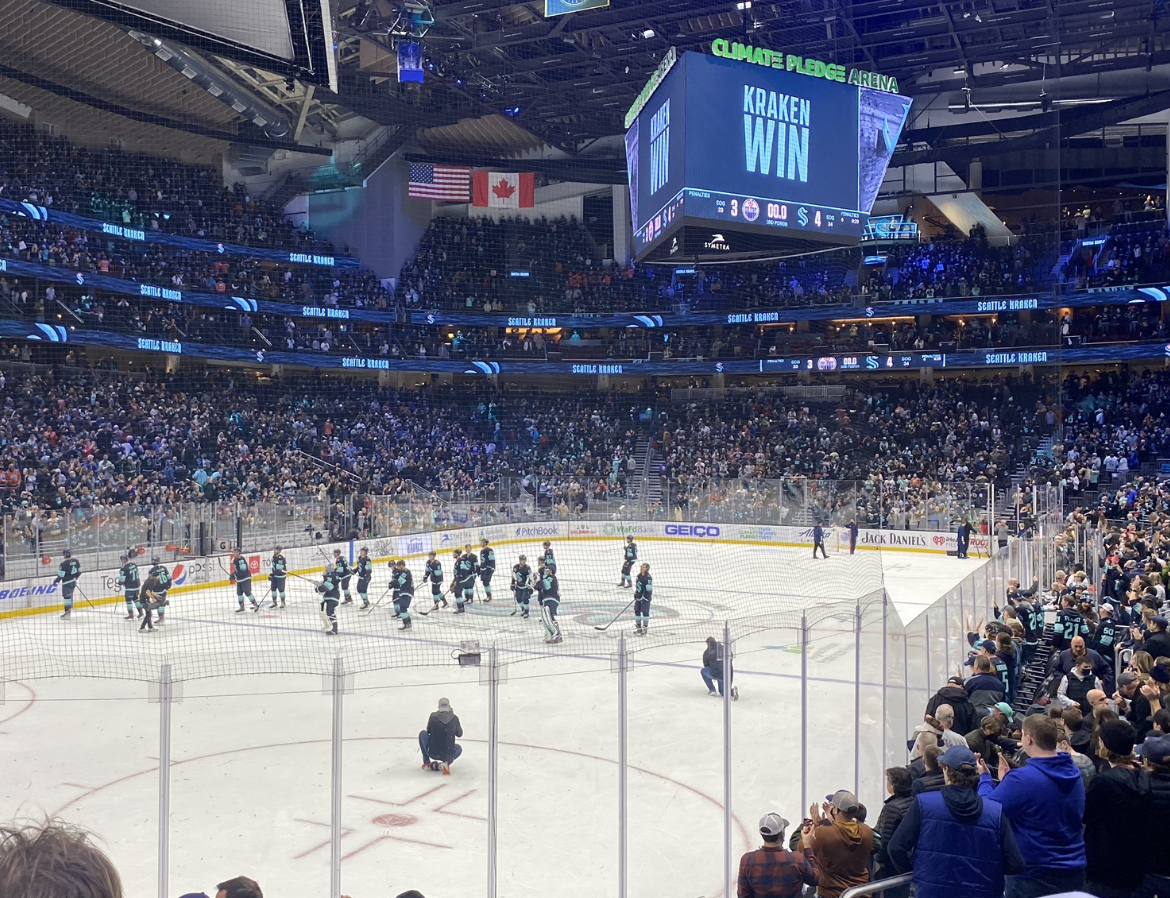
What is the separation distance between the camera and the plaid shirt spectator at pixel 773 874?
468 centimetres

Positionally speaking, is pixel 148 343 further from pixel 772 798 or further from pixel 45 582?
pixel 772 798

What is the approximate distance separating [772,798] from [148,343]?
28.8m

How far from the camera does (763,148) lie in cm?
1906

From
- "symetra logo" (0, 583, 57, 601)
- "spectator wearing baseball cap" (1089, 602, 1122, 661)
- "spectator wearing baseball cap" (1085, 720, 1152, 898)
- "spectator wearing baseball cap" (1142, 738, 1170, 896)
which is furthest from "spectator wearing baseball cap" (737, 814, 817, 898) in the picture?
"symetra logo" (0, 583, 57, 601)

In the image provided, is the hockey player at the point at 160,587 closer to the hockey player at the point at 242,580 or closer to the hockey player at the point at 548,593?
the hockey player at the point at 242,580

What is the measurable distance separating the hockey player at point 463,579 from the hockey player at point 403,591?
5.20 ft

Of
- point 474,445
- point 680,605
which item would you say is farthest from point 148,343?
point 680,605

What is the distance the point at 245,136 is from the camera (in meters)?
34.4

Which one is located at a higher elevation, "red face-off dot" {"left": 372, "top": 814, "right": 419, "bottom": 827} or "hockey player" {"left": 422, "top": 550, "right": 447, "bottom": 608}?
"hockey player" {"left": 422, "top": 550, "right": 447, "bottom": 608}

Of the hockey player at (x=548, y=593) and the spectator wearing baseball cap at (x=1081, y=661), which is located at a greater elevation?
the spectator wearing baseball cap at (x=1081, y=661)

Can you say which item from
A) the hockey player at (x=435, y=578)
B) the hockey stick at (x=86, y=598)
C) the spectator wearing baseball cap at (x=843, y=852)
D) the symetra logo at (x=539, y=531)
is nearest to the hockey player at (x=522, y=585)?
the hockey player at (x=435, y=578)

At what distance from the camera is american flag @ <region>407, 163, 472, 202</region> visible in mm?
37938

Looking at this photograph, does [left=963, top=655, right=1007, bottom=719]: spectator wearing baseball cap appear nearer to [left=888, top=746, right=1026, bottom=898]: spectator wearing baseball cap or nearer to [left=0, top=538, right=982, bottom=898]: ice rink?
[left=0, top=538, right=982, bottom=898]: ice rink

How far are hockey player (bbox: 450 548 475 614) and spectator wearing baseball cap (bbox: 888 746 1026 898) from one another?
14.9 metres
